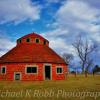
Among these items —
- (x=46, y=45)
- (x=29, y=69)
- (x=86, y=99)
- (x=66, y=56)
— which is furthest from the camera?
(x=66, y=56)

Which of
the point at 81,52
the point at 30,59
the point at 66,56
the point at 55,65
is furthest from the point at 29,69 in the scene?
the point at 66,56

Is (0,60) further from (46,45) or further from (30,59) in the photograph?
(46,45)

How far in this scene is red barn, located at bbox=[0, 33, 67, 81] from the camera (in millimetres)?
39656

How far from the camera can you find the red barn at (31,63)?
130ft

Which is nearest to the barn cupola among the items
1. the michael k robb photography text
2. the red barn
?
the red barn

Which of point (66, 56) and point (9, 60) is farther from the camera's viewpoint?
point (66, 56)

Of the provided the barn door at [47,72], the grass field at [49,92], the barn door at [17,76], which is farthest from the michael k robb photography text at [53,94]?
the barn door at [47,72]

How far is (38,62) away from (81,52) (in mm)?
30540

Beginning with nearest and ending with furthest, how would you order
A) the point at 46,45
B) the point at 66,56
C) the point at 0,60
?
the point at 0,60 < the point at 46,45 < the point at 66,56

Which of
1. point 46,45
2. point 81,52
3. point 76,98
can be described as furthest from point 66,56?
point 76,98

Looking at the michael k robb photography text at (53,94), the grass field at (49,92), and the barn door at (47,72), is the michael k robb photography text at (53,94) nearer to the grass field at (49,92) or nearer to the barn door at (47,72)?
the grass field at (49,92)

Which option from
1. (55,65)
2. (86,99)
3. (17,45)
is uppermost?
(17,45)

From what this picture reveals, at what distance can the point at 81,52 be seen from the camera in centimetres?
6838

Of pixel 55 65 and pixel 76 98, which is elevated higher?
pixel 55 65
